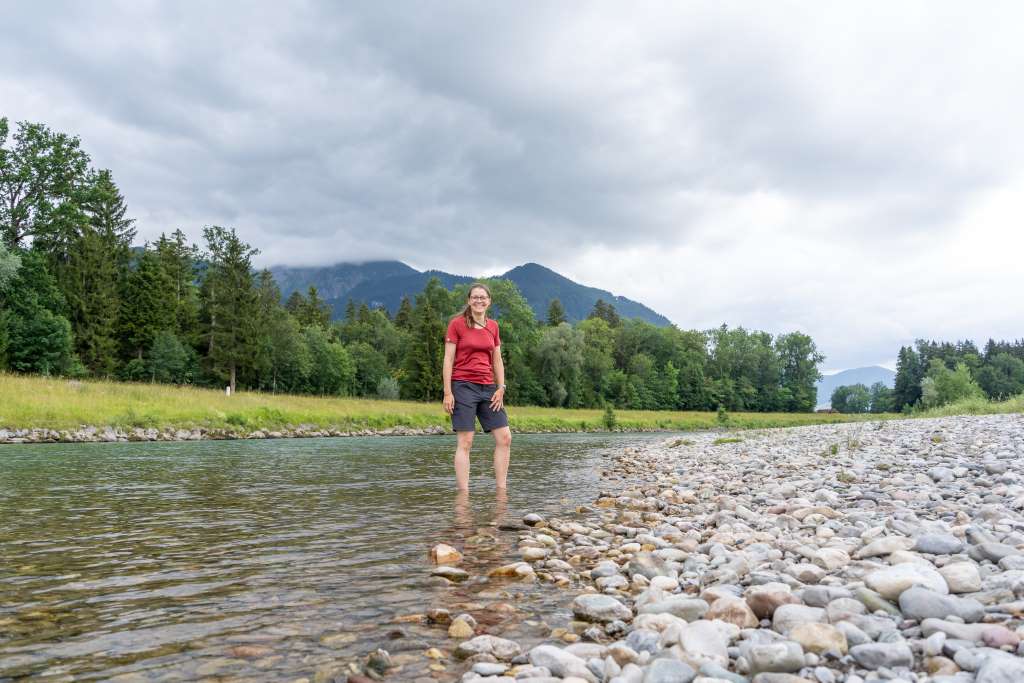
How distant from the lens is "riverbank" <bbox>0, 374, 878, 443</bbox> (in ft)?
68.6

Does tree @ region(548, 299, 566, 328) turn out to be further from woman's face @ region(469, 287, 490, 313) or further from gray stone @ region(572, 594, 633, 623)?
gray stone @ region(572, 594, 633, 623)

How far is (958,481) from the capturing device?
718 centimetres

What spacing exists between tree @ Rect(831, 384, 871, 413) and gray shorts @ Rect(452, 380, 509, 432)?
17794 centimetres

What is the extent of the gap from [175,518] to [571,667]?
5.42m

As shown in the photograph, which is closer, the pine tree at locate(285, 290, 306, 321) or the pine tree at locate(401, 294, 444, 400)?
the pine tree at locate(401, 294, 444, 400)

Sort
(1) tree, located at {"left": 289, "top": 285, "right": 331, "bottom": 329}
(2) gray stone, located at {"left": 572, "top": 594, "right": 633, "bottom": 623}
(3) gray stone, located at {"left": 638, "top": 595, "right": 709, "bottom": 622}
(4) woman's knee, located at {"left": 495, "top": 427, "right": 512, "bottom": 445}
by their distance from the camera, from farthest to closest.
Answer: (1) tree, located at {"left": 289, "top": 285, "right": 331, "bottom": 329} → (4) woman's knee, located at {"left": 495, "top": 427, "right": 512, "bottom": 445} → (2) gray stone, located at {"left": 572, "top": 594, "right": 633, "bottom": 623} → (3) gray stone, located at {"left": 638, "top": 595, "right": 709, "bottom": 622}

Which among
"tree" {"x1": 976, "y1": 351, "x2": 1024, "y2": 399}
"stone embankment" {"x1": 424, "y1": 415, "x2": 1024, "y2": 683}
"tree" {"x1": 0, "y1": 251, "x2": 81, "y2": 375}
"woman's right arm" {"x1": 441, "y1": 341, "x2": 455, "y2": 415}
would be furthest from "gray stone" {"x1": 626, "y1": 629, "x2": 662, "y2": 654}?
"tree" {"x1": 976, "y1": 351, "x2": 1024, "y2": 399}

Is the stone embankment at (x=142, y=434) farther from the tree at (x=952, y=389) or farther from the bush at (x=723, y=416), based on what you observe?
the tree at (x=952, y=389)

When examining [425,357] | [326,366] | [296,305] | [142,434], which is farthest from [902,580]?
[296,305]

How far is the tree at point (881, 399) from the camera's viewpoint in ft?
466

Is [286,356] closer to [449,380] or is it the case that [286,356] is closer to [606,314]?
[606,314]

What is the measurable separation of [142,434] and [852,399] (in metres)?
181

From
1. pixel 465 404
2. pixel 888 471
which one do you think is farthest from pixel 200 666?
pixel 888 471

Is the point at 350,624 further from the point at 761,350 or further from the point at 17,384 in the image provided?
Result: the point at 761,350
